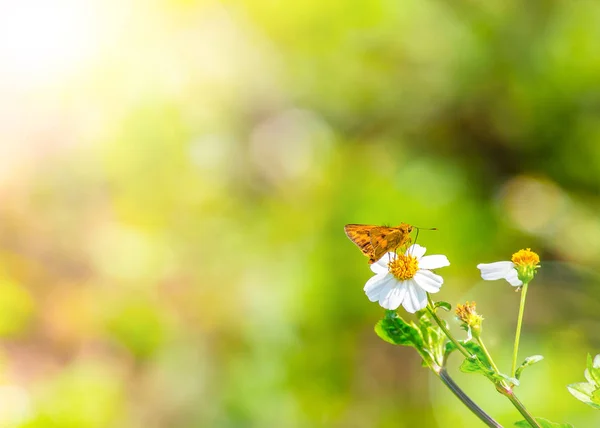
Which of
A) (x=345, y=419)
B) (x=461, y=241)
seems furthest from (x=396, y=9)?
(x=345, y=419)

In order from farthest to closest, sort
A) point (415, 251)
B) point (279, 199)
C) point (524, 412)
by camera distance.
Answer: point (279, 199), point (415, 251), point (524, 412)

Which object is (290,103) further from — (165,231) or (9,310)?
(9,310)

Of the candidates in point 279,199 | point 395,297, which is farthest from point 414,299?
point 279,199

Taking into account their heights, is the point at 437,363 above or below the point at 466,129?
below

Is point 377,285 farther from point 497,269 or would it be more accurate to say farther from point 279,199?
point 279,199

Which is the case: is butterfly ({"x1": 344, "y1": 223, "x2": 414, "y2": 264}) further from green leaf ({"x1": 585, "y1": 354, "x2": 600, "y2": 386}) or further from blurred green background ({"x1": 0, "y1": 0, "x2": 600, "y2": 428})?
blurred green background ({"x1": 0, "y1": 0, "x2": 600, "y2": 428})

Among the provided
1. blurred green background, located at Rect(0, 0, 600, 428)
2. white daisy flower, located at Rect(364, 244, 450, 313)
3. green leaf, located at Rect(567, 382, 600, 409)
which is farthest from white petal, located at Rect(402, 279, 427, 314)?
blurred green background, located at Rect(0, 0, 600, 428)
